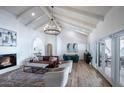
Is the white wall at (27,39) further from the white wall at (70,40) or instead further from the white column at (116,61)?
the white column at (116,61)

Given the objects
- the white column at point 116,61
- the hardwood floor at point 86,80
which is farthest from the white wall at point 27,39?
the white column at point 116,61

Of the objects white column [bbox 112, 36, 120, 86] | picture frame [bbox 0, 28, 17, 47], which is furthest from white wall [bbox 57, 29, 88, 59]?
white column [bbox 112, 36, 120, 86]

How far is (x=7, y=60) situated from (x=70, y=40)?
7.92 m

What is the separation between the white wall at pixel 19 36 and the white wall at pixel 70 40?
11.0 feet

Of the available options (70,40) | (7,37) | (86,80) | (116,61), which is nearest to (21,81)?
(86,80)

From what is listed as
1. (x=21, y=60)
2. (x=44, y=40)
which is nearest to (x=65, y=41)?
(x=44, y=40)

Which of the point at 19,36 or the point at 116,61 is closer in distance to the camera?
the point at 116,61

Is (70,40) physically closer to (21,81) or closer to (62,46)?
(62,46)

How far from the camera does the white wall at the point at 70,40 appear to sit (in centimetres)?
1310

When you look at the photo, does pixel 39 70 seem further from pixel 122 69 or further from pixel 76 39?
pixel 76 39

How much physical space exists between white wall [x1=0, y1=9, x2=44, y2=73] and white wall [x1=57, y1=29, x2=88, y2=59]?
335cm

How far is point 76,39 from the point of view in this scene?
13.2 metres

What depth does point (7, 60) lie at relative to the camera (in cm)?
657

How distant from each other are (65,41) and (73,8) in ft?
26.9
